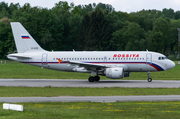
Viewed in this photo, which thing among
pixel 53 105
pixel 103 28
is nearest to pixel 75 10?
pixel 103 28

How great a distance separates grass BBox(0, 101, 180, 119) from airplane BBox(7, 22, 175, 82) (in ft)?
55.4

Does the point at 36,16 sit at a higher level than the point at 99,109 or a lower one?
higher

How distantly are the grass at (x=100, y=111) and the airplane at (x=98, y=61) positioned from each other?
55.4 feet

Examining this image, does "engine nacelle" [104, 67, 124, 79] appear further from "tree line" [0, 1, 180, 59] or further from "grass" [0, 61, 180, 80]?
"tree line" [0, 1, 180, 59]

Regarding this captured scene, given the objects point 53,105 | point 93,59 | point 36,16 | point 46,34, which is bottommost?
point 53,105

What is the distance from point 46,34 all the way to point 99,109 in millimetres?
86333

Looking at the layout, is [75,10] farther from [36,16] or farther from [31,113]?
[31,113]

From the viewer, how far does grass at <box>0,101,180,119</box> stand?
15539 millimetres

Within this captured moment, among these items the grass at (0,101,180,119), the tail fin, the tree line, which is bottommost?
the grass at (0,101,180,119)

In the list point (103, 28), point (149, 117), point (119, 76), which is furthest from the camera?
point (103, 28)

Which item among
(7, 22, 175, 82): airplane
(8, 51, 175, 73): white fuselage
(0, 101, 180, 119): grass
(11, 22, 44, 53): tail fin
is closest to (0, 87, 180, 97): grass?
(0, 101, 180, 119): grass

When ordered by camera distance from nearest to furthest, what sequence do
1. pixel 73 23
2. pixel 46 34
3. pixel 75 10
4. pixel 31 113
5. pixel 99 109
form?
pixel 31 113 → pixel 99 109 → pixel 46 34 → pixel 73 23 → pixel 75 10

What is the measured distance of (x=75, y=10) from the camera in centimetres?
15388

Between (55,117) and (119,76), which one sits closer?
(55,117)
